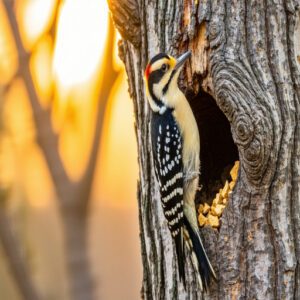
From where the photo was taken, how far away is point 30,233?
7.77m

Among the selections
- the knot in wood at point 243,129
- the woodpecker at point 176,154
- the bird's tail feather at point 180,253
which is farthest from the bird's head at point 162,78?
the bird's tail feather at point 180,253

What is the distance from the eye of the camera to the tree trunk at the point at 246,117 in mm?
3123

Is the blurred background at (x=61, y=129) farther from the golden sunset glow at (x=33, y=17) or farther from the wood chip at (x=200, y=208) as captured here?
the wood chip at (x=200, y=208)

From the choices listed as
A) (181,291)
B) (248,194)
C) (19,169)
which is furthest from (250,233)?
(19,169)

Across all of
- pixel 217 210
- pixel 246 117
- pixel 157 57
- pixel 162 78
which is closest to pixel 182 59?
pixel 157 57

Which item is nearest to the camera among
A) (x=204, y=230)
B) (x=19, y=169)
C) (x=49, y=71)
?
(x=204, y=230)

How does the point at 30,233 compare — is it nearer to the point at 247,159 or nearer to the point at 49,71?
the point at 49,71

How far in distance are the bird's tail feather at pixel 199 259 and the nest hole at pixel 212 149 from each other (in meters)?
0.30

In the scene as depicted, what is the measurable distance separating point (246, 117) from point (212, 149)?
84cm

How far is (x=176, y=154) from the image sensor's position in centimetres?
378

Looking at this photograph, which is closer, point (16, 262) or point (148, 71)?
point (148, 71)

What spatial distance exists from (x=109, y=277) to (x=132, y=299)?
337mm

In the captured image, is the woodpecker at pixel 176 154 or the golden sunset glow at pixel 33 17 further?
the golden sunset glow at pixel 33 17

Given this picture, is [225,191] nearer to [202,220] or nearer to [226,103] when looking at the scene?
[202,220]
